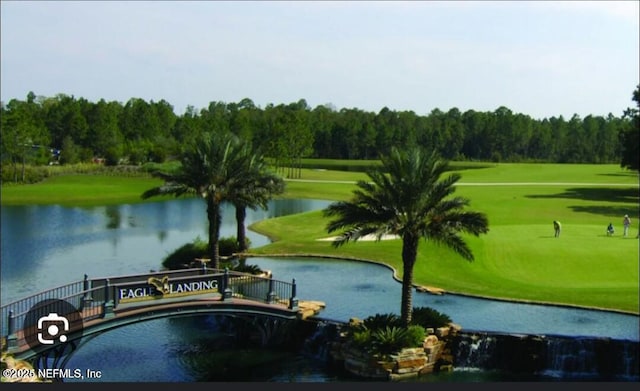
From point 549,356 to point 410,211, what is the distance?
8012 mm

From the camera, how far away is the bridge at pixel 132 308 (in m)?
24.2

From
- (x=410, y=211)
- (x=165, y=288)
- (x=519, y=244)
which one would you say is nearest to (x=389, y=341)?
(x=410, y=211)

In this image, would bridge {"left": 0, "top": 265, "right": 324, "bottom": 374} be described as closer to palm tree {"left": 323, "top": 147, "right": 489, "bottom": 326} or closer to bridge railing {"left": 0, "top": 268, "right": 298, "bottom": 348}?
bridge railing {"left": 0, "top": 268, "right": 298, "bottom": 348}

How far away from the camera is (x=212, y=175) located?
39281 millimetres

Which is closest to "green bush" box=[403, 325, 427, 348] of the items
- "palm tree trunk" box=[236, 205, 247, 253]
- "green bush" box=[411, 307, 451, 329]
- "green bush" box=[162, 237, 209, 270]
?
"green bush" box=[411, 307, 451, 329]

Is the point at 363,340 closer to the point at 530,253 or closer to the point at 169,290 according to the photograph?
the point at 169,290

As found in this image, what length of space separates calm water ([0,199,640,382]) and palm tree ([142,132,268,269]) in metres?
6.27

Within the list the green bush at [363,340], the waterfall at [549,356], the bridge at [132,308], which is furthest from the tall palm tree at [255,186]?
the waterfall at [549,356]

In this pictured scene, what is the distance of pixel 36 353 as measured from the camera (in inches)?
931

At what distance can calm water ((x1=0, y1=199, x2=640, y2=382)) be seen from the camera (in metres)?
28.8

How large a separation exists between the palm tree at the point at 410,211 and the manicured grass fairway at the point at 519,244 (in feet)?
30.8

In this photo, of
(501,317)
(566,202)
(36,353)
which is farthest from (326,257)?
(566,202)

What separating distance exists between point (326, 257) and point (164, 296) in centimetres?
2198

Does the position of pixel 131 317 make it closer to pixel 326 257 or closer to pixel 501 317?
pixel 501 317
